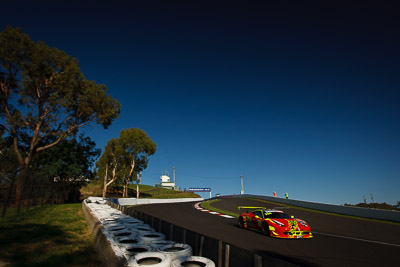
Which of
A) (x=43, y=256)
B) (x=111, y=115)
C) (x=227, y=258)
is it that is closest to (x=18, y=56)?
(x=111, y=115)

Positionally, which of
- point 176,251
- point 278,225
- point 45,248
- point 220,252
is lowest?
point 45,248

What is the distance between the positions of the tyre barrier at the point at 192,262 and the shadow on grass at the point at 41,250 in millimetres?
2501

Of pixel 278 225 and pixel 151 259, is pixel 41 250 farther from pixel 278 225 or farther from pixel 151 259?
pixel 278 225

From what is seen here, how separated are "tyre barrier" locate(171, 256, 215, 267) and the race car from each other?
5615 millimetres

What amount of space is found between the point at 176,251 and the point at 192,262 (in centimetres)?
41

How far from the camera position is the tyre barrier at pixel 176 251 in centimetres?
421

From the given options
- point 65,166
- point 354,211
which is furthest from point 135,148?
point 354,211

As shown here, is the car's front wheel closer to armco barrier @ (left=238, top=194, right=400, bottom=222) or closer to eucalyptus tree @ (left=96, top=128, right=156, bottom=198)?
armco barrier @ (left=238, top=194, right=400, bottom=222)

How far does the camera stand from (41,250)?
590 centimetres

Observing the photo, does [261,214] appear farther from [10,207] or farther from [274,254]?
[10,207]

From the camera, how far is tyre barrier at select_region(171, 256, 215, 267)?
3812 mm

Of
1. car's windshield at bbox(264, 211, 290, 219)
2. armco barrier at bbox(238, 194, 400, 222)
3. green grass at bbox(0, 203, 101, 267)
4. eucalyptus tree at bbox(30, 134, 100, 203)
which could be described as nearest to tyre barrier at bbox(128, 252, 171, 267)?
green grass at bbox(0, 203, 101, 267)

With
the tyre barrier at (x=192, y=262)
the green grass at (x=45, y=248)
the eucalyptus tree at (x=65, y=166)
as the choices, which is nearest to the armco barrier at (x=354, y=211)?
the tyre barrier at (x=192, y=262)

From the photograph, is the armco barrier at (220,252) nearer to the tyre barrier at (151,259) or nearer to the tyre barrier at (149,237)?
the tyre barrier at (149,237)
